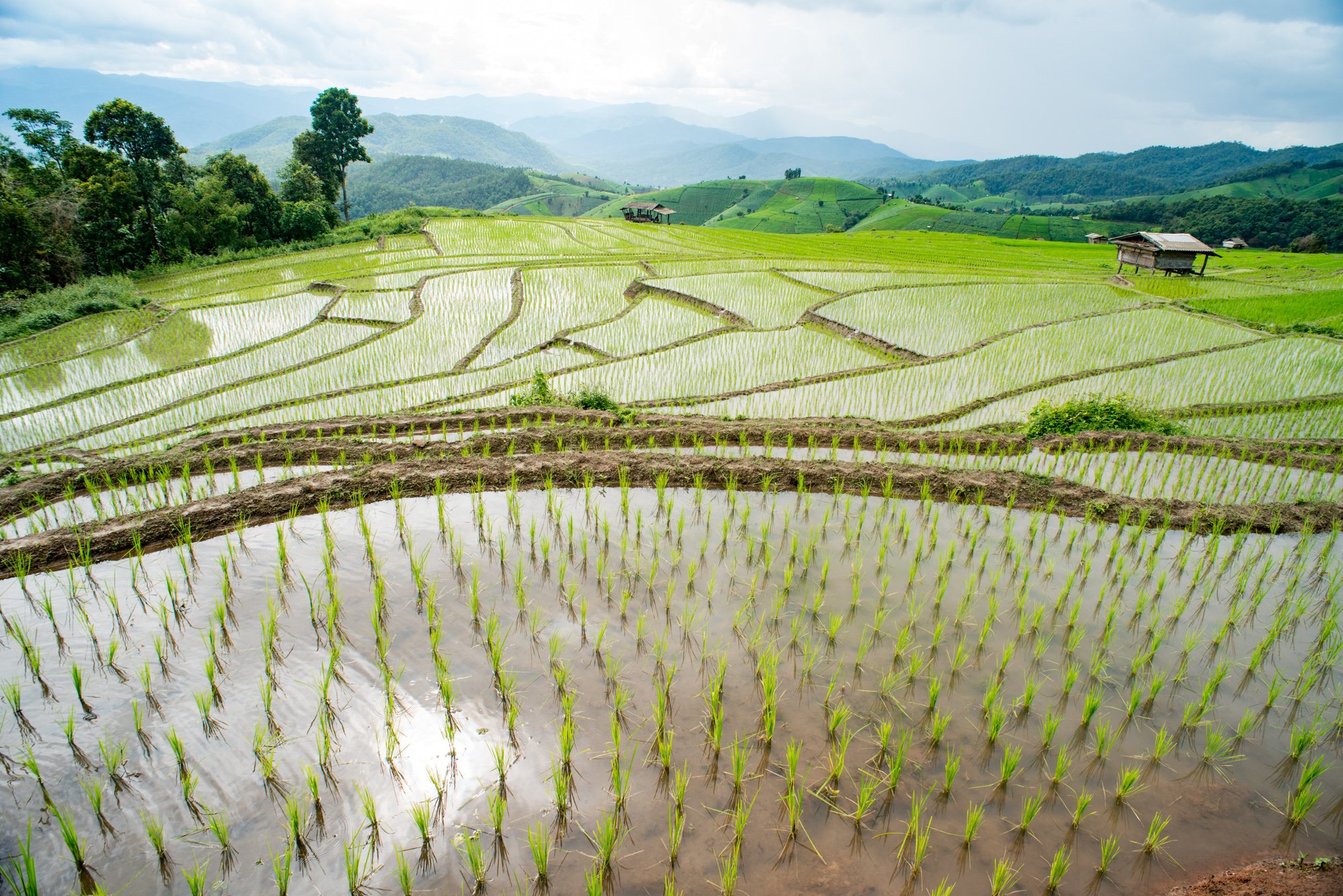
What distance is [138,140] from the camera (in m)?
20.1

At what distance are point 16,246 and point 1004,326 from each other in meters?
23.5

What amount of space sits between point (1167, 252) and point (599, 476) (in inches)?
856

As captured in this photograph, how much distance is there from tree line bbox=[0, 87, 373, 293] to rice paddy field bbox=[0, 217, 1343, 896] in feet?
37.1

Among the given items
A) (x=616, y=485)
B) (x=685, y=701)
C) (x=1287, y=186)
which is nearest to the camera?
(x=685, y=701)

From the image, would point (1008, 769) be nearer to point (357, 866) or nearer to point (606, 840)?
point (606, 840)

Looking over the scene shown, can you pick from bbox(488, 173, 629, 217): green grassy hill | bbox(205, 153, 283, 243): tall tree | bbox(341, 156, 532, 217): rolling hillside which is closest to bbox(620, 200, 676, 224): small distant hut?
bbox(205, 153, 283, 243): tall tree

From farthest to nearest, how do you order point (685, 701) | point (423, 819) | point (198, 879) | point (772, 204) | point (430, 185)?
point (430, 185), point (772, 204), point (685, 701), point (423, 819), point (198, 879)

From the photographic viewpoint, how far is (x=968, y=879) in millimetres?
2367

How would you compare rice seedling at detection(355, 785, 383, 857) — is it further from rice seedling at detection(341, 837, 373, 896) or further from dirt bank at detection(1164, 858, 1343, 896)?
dirt bank at detection(1164, 858, 1343, 896)

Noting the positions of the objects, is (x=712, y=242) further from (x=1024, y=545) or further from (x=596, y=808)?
(x=596, y=808)

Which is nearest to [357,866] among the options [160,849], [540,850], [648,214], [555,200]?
[540,850]

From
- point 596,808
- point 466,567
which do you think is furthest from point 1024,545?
point 466,567

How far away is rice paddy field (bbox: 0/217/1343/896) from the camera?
2.49 meters

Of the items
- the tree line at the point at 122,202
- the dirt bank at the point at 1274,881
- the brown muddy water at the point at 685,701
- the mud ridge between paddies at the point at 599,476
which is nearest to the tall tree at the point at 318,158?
the tree line at the point at 122,202
